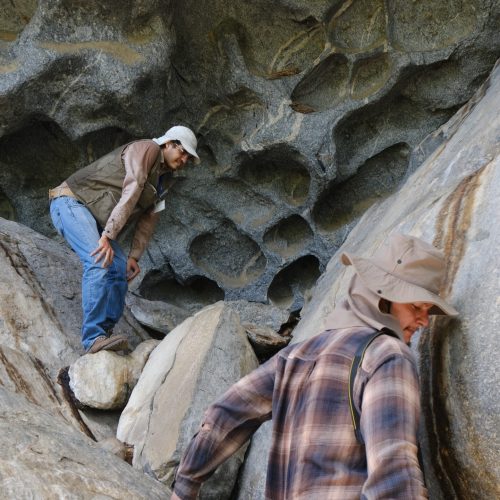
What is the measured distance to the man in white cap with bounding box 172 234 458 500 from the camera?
216cm

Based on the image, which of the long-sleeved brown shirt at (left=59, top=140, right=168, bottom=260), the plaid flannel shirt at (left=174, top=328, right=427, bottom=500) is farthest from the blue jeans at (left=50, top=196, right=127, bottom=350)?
the plaid flannel shirt at (left=174, top=328, right=427, bottom=500)

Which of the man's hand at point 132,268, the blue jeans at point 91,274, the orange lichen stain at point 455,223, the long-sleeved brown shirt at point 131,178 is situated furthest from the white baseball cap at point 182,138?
the orange lichen stain at point 455,223

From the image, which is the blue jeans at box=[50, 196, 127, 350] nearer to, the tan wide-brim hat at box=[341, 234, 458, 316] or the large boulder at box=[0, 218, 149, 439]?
the large boulder at box=[0, 218, 149, 439]

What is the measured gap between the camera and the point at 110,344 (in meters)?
4.53

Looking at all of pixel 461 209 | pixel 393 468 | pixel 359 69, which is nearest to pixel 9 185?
pixel 359 69

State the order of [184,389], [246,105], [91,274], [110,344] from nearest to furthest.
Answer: [184,389] < [110,344] < [91,274] < [246,105]

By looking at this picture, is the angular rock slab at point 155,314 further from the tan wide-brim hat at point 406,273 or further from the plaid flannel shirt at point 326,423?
the tan wide-brim hat at point 406,273

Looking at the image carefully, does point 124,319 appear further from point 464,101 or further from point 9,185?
point 464,101

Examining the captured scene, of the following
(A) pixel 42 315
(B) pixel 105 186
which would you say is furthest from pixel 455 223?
(A) pixel 42 315

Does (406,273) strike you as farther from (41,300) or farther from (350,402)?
(41,300)

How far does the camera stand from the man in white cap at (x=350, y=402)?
7.07 feet

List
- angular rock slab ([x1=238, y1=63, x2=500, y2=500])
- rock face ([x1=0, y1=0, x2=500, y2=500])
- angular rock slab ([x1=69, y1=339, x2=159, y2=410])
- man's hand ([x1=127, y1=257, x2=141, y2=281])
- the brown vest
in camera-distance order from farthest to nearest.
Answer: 1. man's hand ([x1=127, y1=257, x2=141, y2=281])
2. the brown vest
3. rock face ([x1=0, y1=0, x2=500, y2=500])
4. angular rock slab ([x1=69, y1=339, x2=159, y2=410])
5. angular rock slab ([x1=238, y1=63, x2=500, y2=500])

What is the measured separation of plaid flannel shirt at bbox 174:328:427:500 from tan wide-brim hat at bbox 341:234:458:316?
187mm

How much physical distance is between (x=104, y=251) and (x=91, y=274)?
0.19 metres
